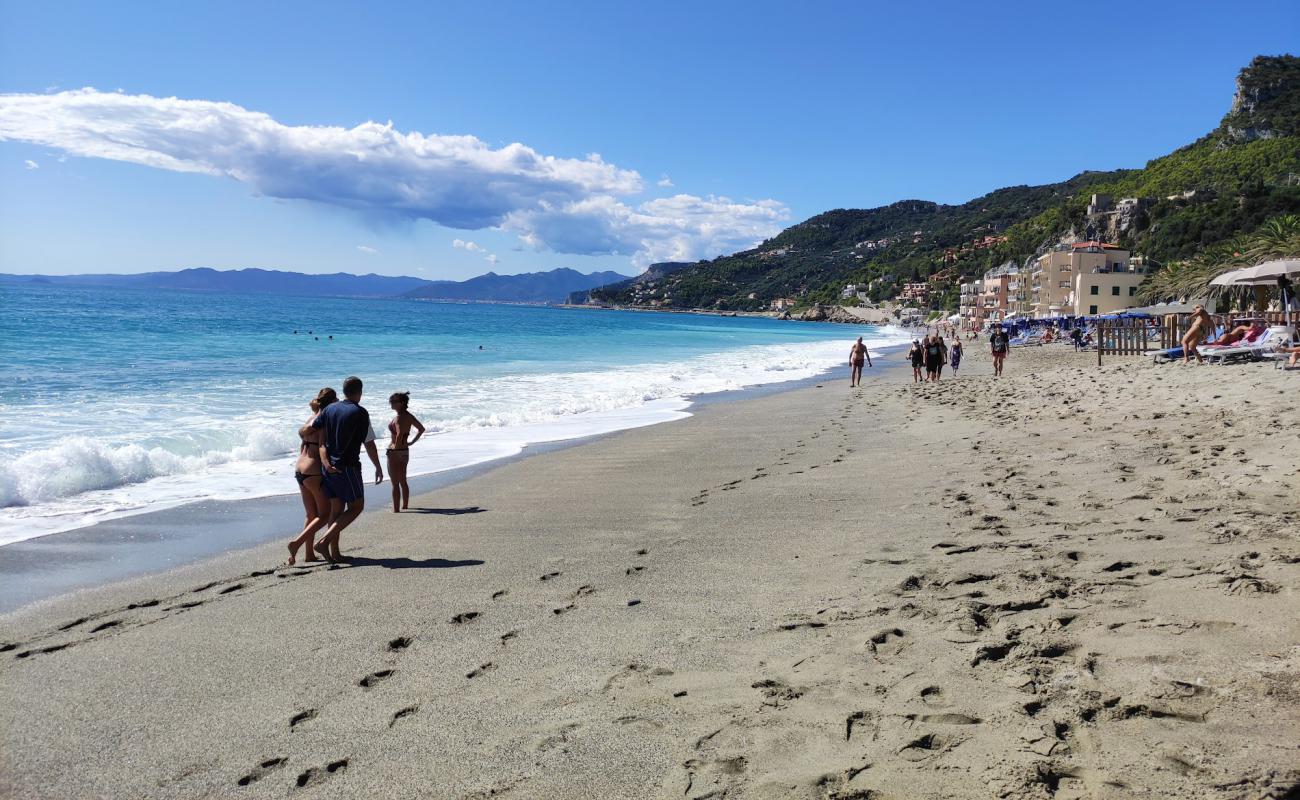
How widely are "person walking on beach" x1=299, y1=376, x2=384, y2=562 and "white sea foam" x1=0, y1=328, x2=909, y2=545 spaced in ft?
10.6

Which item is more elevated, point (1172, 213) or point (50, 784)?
point (1172, 213)

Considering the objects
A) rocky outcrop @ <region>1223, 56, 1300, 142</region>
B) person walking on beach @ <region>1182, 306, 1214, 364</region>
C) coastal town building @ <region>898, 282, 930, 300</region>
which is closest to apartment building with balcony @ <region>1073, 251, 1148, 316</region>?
rocky outcrop @ <region>1223, 56, 1300, 142</region>

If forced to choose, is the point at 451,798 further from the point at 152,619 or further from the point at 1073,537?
the point at 1073,537

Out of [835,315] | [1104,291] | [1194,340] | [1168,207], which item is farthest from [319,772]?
[835,315]

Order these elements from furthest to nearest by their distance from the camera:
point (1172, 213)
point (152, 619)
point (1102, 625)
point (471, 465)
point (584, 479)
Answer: point (1172, 213) → point (471, 465) → point (584, 479) → point (152, 619) → point (1102, 625)

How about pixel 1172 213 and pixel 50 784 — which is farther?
pixel 1172 213

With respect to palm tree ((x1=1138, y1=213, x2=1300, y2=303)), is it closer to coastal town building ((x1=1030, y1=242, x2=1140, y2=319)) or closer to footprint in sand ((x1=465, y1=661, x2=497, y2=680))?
coastal town building ((x1=1030, y1=242, x2=1140, y2=319))

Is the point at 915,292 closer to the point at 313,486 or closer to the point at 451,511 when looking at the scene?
the point at 451,511

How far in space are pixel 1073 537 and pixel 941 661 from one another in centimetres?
243

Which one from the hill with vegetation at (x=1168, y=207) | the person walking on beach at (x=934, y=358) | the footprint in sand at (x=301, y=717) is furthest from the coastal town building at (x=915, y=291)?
the footprint in sand at (x=301, y=717)

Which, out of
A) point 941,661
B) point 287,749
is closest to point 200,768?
point 287,749

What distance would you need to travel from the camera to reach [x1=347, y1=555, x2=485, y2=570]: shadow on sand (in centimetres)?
595

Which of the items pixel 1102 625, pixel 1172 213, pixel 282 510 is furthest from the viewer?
pixel 1172 213

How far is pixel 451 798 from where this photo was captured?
2801mm
